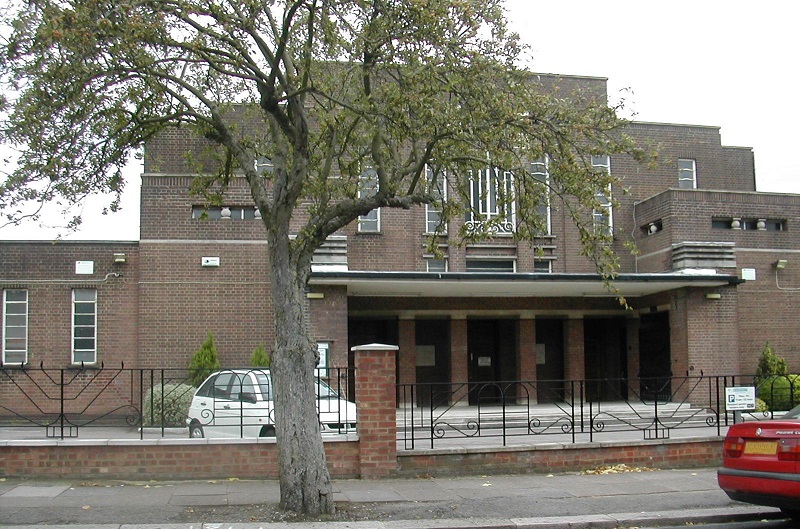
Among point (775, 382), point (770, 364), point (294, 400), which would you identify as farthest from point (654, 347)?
point (294, 400)

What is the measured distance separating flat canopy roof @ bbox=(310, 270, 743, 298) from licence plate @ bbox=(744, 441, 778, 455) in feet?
29.5

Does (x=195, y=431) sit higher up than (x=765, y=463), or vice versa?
(x=765, y=463)

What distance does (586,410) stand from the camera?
19000mm

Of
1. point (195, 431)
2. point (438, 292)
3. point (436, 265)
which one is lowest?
point (195, 431)

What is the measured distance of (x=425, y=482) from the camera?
489 inches

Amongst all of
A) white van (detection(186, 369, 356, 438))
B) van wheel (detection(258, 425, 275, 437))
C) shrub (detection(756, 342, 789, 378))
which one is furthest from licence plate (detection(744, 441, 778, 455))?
shrub (detection(756, 342, 789, 378))

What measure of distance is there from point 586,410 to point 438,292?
5176 millimetres

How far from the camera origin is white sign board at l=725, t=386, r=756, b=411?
14156 millimetres

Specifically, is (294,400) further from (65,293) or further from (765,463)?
(65,293)

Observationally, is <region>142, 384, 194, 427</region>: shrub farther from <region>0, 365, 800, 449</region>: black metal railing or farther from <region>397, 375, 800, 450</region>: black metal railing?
<region>397, 375, 800, 450</region>: black metal railing

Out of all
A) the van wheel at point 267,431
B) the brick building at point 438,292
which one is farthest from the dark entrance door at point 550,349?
the van wheel at point 267,431

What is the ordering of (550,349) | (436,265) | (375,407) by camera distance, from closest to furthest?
(375,407), (436,265), (550,349)

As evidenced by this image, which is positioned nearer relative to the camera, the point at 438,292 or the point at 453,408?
the point at 453,408

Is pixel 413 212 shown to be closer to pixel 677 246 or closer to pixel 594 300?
pixel 594 300
